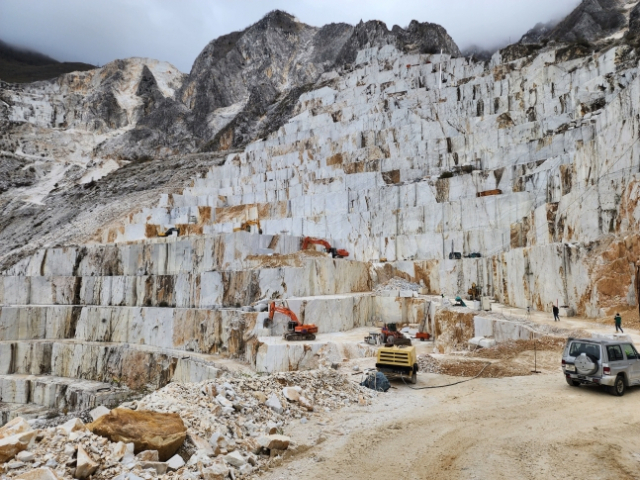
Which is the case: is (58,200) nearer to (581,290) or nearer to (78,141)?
(78,141)

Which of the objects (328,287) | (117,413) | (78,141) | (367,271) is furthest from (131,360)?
(78,141)

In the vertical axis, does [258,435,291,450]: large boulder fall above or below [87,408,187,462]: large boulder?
below

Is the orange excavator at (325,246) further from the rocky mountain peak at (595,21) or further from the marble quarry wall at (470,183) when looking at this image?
the rocky mountain peak at (595,21)

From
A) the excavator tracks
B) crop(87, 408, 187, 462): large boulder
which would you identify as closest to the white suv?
crop(87, 408, 187, 462): large boulder

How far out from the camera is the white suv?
30.6ft

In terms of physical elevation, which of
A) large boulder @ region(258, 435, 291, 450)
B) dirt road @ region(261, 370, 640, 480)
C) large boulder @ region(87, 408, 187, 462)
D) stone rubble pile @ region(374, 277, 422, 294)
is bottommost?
dirt road @ region(261, 370, 640, 480)

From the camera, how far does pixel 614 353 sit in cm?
950

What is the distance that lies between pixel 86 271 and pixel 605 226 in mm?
30631

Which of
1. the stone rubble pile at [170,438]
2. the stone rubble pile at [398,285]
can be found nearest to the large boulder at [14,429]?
the stone rubble pile at [170,438]

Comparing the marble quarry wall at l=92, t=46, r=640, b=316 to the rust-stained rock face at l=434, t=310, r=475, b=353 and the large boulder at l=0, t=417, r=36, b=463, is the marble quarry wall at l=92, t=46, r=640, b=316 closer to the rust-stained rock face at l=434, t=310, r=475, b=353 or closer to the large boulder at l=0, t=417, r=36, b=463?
the rust-stained rock face at l=434, t=310, r=475, b=353

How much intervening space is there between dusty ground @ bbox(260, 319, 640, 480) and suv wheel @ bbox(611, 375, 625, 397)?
148 mm

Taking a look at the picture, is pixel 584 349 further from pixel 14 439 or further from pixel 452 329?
pixel 14 439

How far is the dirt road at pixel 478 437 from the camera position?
6.18 metres

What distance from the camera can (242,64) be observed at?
319 feet
